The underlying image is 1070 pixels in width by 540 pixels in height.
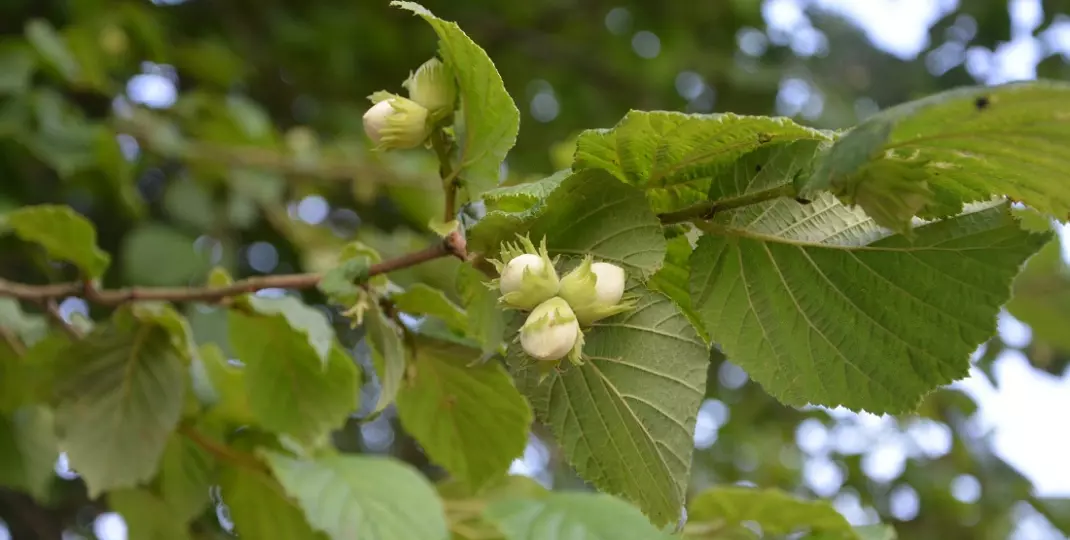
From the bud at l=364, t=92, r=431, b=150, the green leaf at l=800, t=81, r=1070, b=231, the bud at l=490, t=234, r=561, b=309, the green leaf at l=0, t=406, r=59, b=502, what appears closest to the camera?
the green leaf at l=800, t=81, r=1070, b=231

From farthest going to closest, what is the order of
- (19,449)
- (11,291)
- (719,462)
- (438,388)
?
1. (719,462)
2. (19,449)
3. (11,291)
4. (438,388)

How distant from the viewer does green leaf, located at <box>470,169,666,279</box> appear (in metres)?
0.56

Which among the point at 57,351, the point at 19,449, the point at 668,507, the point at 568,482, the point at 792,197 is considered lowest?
the point at 568,482

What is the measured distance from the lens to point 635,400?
0.58 meters

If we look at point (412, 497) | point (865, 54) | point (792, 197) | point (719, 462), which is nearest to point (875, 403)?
point (792, 197)

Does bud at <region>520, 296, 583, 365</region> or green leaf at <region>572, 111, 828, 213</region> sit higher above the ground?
green leaf at <region>572, 111, 828, 213</region>

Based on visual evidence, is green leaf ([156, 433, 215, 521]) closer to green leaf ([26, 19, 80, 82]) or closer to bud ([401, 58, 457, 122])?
bud ([401, 58, 457, 122])

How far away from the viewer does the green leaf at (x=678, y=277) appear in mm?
629

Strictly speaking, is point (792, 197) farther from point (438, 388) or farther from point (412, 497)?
point (412, 497)

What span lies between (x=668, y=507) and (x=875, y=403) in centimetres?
15

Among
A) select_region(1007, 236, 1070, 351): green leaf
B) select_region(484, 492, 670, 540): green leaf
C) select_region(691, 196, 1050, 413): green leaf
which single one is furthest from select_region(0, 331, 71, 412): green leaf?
select_region(1007, 236, 1070, 351): green leaf

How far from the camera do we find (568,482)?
1.74 meters

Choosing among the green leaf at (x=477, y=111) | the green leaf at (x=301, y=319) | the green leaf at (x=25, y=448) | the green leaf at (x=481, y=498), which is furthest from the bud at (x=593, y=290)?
the green leaf at (x=25, y=448)

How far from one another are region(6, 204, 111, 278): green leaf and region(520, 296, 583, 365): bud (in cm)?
61
